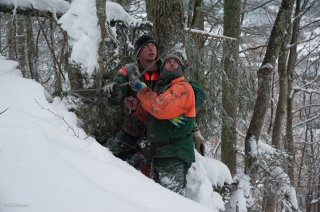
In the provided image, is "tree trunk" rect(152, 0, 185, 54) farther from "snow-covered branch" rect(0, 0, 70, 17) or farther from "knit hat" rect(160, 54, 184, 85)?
"snow-covered branch" rect(0, 0, 70, 17)

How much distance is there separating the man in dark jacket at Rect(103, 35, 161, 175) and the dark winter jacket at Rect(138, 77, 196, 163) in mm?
346

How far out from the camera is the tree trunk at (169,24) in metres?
4.64

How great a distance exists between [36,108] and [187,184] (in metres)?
2.09

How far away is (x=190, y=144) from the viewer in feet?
12.3

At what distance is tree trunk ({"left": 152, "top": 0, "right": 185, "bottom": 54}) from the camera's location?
15.2ft

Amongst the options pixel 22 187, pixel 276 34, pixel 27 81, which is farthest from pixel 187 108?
pixel 276 34

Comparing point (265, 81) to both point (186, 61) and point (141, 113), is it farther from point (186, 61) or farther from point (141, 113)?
point (141, 113)

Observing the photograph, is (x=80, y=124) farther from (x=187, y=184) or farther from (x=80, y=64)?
(x=187, y=184)

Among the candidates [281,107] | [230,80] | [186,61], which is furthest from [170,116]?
[281,107]

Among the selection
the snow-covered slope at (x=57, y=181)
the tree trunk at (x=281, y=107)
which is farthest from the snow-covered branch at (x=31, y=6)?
the tree trunk at (x=281, y=107)

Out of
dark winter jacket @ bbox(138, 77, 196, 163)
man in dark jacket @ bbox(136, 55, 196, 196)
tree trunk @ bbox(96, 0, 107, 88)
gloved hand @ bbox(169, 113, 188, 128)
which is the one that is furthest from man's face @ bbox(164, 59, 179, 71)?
tree trunk @ bbox(96, 0, 107, 88)

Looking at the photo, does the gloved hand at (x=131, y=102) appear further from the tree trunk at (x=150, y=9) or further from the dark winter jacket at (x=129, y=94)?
the tree trunk at (x=150, y=9)

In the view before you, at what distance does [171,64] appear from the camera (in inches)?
146

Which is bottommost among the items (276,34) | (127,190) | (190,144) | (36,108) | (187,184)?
(187,184)
